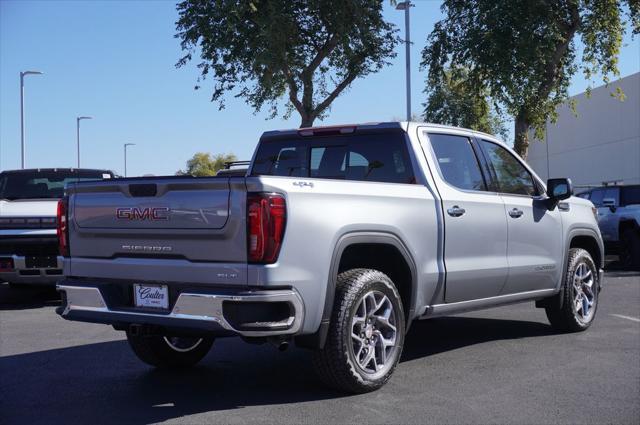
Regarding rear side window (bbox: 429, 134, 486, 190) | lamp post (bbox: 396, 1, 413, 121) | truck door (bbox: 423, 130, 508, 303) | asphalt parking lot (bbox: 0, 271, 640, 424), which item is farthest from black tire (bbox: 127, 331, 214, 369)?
lamp post (bbox: 396, 1, 413, 121)

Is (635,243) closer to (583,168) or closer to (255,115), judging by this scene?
(255,115)

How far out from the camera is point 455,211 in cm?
601

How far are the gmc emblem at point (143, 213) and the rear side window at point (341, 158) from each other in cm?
185

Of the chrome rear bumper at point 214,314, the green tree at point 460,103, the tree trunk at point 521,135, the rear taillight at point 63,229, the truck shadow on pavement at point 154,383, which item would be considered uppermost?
the green tree at point 460,103

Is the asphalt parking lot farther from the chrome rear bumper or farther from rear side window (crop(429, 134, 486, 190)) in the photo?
rear side window (crop(429, 134, 486, 190))

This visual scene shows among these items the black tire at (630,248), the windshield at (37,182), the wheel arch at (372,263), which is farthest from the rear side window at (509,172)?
the black tire at (630,248)

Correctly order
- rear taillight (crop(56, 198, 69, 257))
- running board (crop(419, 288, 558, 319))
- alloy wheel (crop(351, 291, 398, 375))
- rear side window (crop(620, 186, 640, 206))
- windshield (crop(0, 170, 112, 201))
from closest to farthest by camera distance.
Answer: alloy wheel (crop(351, 291, 398, 375))
rear taillight (crop(56, 198, 69, 257))
running board (crop(419, 288, 558, 319))
windshield (crop(0, 170, 112, 201))
rear side window (crop(620, 186, 640, 206))

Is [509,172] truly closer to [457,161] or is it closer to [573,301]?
[457,161]

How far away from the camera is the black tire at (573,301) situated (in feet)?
24.5

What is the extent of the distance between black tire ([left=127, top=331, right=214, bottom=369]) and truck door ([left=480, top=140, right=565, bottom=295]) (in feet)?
8.70

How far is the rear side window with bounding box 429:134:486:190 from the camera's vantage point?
6.23m

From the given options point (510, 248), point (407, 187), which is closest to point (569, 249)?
point (510, 248)

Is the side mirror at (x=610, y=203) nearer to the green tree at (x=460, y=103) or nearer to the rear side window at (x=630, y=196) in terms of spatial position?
the rear side window at (x=630, y=196)

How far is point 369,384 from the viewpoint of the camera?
5.16m
